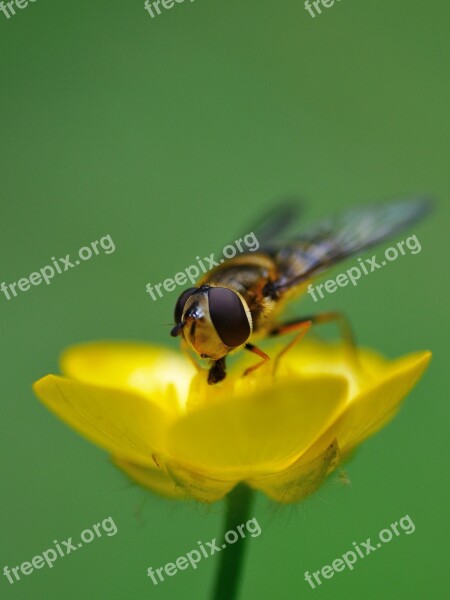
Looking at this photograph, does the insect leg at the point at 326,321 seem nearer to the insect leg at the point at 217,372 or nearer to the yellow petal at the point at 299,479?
the insect leg at the point at 217,372

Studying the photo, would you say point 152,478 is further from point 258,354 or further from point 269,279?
point 269,279

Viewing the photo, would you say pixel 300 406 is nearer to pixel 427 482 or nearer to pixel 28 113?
pixel 427 482

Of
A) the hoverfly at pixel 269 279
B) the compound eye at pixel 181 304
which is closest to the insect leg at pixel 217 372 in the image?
the hoverfly at pixel 269 279

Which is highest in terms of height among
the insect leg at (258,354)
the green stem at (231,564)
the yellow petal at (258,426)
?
the insect leg at (258,354)

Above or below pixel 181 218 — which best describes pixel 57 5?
above

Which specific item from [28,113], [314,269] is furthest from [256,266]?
[28,113]

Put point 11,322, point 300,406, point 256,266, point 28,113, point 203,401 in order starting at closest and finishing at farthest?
point 300,406 → point 203,401 → point 256,266 → point 11,322 → point 28,113

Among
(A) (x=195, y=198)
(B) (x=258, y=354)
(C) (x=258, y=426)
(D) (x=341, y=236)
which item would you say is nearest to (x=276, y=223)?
(D) (x=341, y=236)
